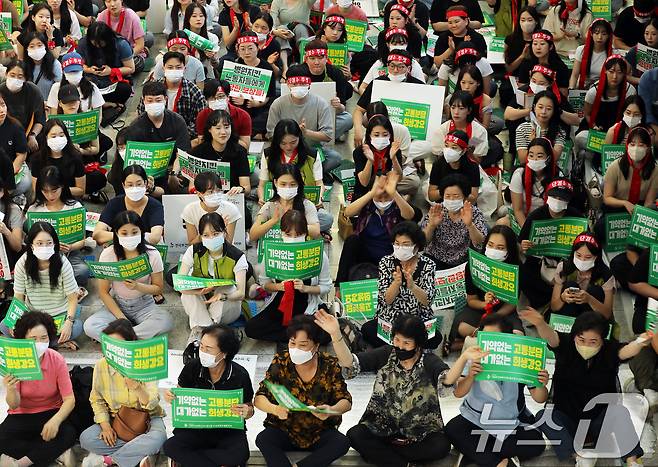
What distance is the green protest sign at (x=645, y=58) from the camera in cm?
1322

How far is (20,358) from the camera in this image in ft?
30.5

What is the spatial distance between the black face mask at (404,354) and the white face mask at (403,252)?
1.19 metres

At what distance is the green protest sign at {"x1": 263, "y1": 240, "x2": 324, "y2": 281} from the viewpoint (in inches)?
404

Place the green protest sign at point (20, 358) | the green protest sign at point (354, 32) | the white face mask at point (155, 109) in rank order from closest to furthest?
the green protest sign at point (20, 358) < the white face mask at point (155, 109) < the green protest sign at point (354, 32)

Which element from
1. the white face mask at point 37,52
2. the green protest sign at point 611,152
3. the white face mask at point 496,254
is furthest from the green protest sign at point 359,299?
the white face mask at point 37,52

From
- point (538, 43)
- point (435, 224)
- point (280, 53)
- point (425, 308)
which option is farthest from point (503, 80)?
point (425, 308)

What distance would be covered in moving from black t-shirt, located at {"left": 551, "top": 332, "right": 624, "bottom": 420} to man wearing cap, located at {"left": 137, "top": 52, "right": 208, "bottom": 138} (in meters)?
4.50

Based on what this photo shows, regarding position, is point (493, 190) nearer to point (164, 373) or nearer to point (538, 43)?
point (538, 43)

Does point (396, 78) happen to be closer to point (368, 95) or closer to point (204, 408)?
point (368, 95)

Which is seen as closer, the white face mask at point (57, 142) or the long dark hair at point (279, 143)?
the long dark hair at point (279, 143)

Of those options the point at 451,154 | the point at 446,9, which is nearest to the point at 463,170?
the point at 451,154

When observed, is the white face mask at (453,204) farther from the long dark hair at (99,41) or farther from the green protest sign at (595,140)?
the long dark hair at (99,41)


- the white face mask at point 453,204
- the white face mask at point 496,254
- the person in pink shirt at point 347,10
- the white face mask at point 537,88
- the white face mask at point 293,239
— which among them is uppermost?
the person in pink shirt at point 347,10

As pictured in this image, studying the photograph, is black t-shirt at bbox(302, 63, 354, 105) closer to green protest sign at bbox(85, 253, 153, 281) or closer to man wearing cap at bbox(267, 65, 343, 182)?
man wearing cap at bbox(267, 65, 343, 182)
